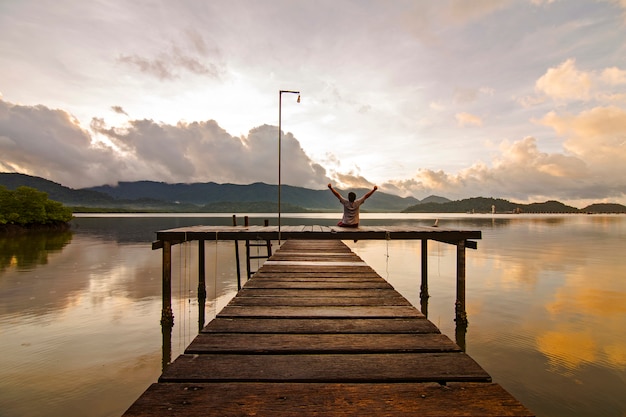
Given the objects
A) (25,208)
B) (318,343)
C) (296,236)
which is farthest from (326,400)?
(25,208)

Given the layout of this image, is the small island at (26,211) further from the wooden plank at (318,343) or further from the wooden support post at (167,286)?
the wooden plank at (318,343)

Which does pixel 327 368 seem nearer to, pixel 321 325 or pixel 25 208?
pixel 321 325

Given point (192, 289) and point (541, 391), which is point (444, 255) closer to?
point (192, 289)

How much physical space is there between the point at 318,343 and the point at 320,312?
149 cm

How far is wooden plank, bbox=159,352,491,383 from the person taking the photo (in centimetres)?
357

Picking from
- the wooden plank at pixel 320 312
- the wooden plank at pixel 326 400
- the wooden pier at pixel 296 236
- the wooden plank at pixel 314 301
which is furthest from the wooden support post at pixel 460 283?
the wooden plank at pixel 326 400

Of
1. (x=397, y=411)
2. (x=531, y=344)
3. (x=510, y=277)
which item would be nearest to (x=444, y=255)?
(x=510, y=277)

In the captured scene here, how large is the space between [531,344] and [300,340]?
980 cm

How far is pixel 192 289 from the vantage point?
19172mm

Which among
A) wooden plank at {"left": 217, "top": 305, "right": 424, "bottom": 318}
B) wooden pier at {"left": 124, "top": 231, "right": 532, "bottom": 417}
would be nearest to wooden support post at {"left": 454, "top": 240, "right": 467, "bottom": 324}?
wooden pier at {"left": 124, "top": 231, "right": 532, "bottom": 417}

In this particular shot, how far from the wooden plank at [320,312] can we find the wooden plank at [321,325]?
163mm

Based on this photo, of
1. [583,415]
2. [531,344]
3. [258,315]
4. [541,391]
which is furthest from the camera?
[531,344]

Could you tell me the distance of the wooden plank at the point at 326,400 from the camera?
299cm

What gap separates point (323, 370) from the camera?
12.3 feet
